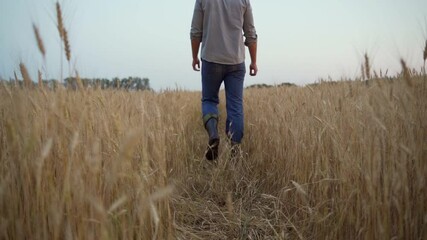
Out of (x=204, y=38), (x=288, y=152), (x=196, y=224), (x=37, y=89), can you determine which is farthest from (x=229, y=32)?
(x=37, y=89)

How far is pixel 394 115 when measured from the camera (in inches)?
48.9

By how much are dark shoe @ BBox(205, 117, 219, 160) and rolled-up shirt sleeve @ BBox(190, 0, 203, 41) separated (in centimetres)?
79

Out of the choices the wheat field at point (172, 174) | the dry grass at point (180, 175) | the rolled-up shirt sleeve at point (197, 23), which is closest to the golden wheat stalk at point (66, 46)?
the wheat field at point (172, 174)

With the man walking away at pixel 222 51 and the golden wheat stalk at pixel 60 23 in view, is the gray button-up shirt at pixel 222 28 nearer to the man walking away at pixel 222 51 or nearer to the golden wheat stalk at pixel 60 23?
Result: the man walking away at pixel 222 51

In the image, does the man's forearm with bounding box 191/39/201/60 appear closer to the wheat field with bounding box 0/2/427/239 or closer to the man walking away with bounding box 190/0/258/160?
the man walking away with bounding box 190/0/258/160

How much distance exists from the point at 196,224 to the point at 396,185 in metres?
1.10

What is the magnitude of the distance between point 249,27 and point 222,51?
1.38ft

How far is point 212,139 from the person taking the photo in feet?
8.10

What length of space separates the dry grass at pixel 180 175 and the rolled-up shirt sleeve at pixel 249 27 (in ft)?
3.07

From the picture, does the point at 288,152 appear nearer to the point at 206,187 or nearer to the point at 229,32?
the point at 206,187

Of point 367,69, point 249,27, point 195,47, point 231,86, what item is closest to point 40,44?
point 367,69

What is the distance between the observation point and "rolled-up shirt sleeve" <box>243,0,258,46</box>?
8.68 feet

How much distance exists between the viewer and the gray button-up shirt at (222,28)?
249cm

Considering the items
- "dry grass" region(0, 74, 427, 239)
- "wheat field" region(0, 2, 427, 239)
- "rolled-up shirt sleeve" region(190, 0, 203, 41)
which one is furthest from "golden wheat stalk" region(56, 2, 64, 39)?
"rolled-up shirt sleeve" region(190, 0, 203, 41)
